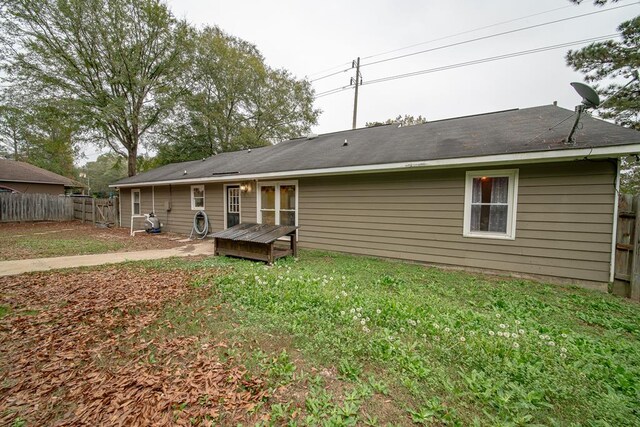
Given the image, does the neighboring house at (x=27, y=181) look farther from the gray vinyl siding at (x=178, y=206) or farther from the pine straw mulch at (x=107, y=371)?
the pine straw mulch at (x=107, y=371)

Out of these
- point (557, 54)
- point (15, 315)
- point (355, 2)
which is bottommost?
point (15, 315)

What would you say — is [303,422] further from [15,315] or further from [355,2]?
[355,2]

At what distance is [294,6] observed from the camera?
537 inches

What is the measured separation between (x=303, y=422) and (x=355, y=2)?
15575 mm

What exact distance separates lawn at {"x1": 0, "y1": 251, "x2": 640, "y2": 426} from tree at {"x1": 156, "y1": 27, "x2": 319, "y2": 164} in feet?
58.3

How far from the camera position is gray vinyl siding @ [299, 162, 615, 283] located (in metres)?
4.61

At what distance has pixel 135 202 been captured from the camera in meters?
13.4

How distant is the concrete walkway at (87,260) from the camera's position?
540 cm

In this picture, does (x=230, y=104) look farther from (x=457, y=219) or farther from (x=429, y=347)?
(x=429, y=347)

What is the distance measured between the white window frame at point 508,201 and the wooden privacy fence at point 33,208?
20.6 meters

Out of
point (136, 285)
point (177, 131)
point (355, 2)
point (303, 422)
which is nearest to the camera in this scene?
point (303, 422)

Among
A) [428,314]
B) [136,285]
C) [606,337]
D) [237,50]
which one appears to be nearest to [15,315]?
[136,285]

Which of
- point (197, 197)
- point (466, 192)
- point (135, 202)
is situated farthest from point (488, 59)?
point (135, 202)

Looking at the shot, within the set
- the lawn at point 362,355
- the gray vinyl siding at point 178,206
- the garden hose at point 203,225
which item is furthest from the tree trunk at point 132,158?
the lawn at point 362,355
